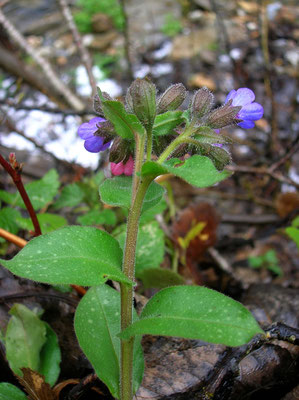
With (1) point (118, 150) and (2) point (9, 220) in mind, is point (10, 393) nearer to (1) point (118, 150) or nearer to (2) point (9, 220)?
(2) point (9, 220)

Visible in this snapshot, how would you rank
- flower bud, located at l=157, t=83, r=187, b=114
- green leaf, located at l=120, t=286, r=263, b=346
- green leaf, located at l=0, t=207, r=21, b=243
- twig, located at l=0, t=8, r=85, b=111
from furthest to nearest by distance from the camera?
twig, located at l=0, t=8, r=85, b=111
green leaf, located at l=0, t=207, r=21, b=243
flower bud, located at l=157, t=83, r=187, b=114
green leaf, located at l=120, t=286, r=263, b=346

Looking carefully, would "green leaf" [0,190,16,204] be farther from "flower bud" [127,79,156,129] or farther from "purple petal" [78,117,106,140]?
"flower bud" [127,79,156,129]

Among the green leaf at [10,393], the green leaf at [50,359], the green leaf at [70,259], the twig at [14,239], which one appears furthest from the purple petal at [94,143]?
the green leaf at [10,393]

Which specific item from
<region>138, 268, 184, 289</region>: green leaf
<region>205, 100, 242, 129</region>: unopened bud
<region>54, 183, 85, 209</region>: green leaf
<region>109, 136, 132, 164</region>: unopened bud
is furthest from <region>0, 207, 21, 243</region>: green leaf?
<region>205, 100, 242, 129</region>: unopened bud

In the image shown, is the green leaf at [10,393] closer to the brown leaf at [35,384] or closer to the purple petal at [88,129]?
the brown leaf at [35,384]

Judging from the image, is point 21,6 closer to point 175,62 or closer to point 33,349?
point 175,62

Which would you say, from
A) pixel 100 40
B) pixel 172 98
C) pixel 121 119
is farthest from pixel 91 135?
pixel 100 40

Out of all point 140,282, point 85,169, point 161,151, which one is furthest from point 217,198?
point 161,151
